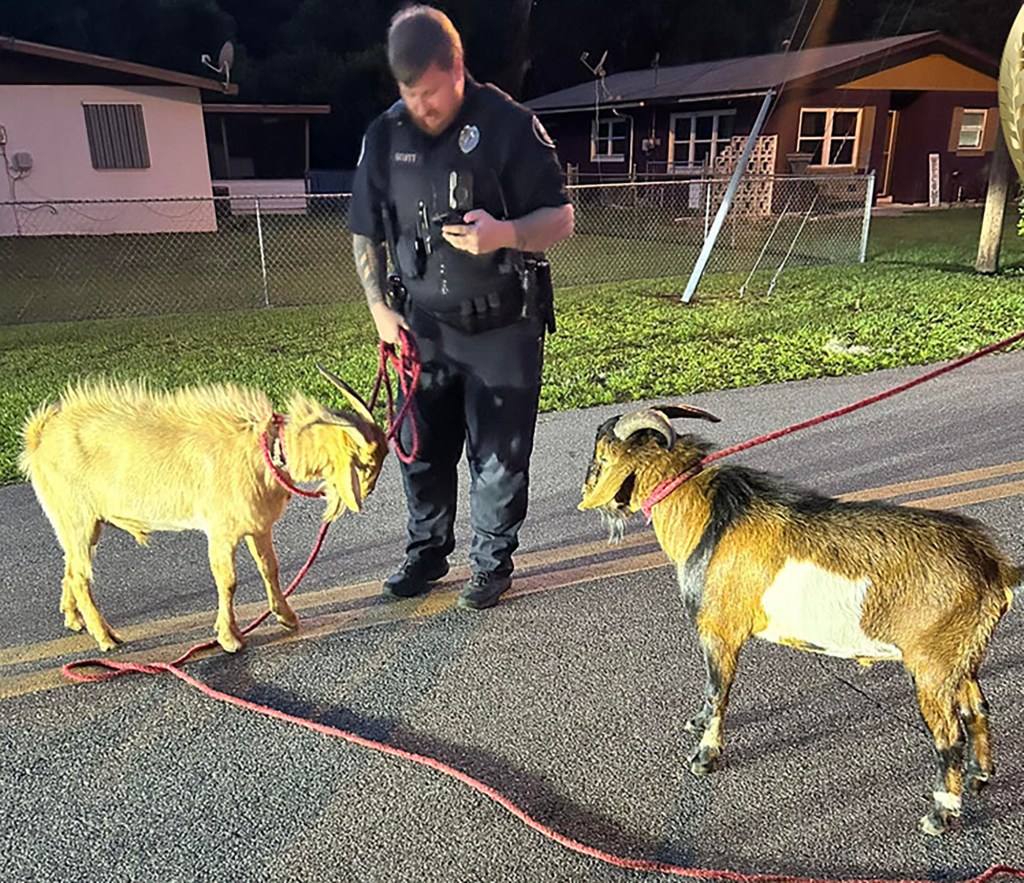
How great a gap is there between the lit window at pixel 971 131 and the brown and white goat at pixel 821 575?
30.5 m

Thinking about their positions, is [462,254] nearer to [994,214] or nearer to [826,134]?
[994,214]

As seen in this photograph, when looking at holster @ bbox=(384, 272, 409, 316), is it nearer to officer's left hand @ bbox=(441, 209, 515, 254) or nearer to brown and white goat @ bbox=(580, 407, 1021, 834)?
officer's left hand @ bbox=(441, 209, 515, 254)

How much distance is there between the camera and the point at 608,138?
32500 millimetres

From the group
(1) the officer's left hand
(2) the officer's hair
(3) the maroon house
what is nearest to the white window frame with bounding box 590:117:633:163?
(3) the maroon house

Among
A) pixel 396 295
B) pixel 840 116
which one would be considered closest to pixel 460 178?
pixel 396 295

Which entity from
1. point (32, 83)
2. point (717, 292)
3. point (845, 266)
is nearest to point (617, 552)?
point (717, 292)

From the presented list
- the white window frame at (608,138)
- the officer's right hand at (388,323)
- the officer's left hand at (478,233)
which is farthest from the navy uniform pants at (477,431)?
the white window frame at (608,138)

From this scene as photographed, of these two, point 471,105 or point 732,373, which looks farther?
point 732,373

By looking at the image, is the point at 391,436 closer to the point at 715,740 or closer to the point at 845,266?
the point at 715,740

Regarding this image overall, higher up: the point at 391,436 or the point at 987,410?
the point at 391,436

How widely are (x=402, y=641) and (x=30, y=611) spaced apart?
1898 mm

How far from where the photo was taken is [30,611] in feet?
14.0

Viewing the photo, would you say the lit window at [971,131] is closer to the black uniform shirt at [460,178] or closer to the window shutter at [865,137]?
the window shutter at [865,137]

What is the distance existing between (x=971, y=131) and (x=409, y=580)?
101 feet
